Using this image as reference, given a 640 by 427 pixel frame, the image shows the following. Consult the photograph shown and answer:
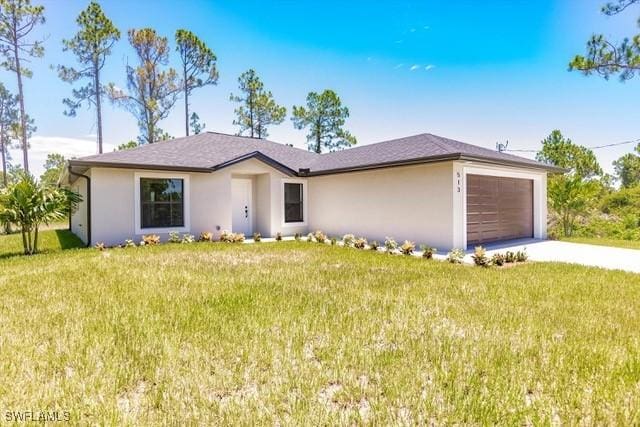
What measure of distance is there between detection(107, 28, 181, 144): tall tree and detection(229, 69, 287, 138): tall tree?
5600mm

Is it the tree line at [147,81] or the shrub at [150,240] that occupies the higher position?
the tree line at [147,81]

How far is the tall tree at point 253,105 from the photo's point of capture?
3059cm

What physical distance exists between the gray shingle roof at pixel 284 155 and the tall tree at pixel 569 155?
14890 millimetres

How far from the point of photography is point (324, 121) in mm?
32750

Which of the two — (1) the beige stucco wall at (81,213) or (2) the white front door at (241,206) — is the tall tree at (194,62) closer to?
(1) the beige stucco wall at (81,213)

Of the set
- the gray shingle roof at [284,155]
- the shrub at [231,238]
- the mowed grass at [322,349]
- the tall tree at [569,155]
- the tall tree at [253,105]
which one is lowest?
the mowed grass at [322,349]

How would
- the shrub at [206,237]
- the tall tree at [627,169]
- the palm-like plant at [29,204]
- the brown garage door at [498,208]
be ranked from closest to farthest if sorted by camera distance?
the palm-like plant at [29,204] < the brown garage door at [498,208] < the shrub at [206,237] < the tall tree at [627,169]

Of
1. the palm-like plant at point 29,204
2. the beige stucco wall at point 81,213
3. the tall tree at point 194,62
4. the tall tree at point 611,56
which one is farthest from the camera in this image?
the tall tree at point 194,62

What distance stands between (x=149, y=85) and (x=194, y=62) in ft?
13.6

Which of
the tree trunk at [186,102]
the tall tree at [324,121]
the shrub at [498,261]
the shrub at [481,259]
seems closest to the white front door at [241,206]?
the shrub at [481,259]

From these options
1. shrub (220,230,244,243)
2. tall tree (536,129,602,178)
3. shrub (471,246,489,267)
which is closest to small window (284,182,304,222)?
shrub (220,230,244,243)

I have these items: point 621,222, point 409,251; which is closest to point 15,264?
point 409,251

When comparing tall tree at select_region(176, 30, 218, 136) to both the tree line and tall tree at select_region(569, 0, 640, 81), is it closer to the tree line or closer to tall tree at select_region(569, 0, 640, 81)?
the tree line

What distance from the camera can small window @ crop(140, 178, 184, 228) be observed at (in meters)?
12.7
